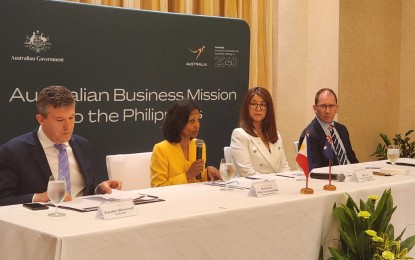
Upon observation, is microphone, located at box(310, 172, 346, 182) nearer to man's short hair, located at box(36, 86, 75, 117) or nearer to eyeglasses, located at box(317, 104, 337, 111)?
eyeglasses, located at box(317, 104, 337, 111)

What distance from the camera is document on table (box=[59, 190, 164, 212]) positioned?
2986 mm

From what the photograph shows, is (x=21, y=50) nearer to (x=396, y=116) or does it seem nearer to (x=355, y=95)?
(x=355, y=95)

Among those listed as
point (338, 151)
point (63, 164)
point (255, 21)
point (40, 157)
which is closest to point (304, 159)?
point (63, 164)

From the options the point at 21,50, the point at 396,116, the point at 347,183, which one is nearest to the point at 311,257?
the point at 347,183

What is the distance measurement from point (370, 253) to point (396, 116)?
188 inches

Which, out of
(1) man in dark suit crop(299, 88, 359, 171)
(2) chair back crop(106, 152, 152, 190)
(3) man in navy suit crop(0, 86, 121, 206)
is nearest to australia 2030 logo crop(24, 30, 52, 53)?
(2) chair back crop(106, 152, 152, 190)

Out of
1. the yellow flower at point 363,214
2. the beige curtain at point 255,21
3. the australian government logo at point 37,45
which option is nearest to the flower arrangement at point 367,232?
the yellow flower at point 363,214

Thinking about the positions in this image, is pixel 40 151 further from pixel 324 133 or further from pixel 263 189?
pixel 324 133

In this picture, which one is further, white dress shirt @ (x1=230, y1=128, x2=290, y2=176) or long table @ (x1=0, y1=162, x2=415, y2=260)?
white dress shirt @ (x1=230, y1=128, x2=290, y2=176)

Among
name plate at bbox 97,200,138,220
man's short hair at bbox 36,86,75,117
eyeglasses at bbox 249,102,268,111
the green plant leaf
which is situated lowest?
the green plant leaf

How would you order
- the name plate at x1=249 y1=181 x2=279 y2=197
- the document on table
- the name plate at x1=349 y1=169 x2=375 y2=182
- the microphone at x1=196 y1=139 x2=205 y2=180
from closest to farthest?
the document on table < the name plate at x1=249 y1=181 x2=279 y2=197 < the name plate at x1=349 y1=169 x2=375 y2=182 < the microphone at x1=196 y1=139 x2=205 y2=180

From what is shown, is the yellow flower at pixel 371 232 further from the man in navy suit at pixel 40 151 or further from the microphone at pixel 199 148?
the man in navy suit at pixel 40 151

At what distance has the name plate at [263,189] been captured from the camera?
3350 mm

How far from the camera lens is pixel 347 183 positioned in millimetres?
3861
